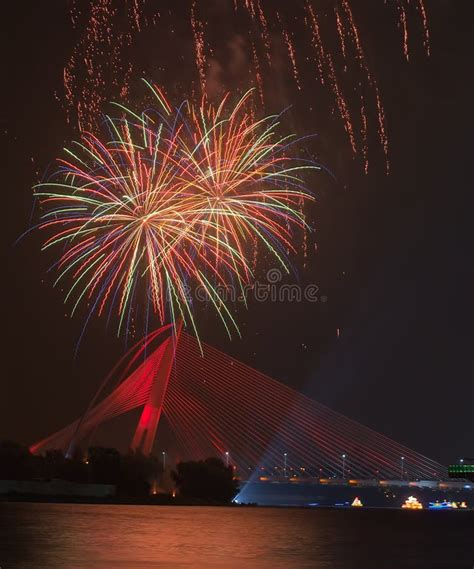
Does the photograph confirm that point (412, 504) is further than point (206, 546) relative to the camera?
Yes

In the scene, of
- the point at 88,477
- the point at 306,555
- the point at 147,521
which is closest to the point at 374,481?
the point at 88,477

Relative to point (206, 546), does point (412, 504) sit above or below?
above

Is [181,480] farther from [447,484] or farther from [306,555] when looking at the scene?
[306,555]

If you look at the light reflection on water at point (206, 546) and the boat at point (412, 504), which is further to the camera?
the boat at point (412, 504)

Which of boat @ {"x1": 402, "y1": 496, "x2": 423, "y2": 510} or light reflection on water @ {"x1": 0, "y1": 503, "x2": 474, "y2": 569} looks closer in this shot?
light reflection on water @ {"x1": 0, "y1": 503, "x2": 474, "y2": 569}

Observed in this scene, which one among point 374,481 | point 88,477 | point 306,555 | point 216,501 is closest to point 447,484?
point 374,481

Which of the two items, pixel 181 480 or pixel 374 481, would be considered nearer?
pixel 181 480

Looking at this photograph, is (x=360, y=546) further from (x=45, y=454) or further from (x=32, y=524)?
(x=45, y=454)

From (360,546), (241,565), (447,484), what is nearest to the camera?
(241,565)

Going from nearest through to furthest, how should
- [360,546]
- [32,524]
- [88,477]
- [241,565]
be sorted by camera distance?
[241,565] → [360,546] → [32,524] → [88,477]
